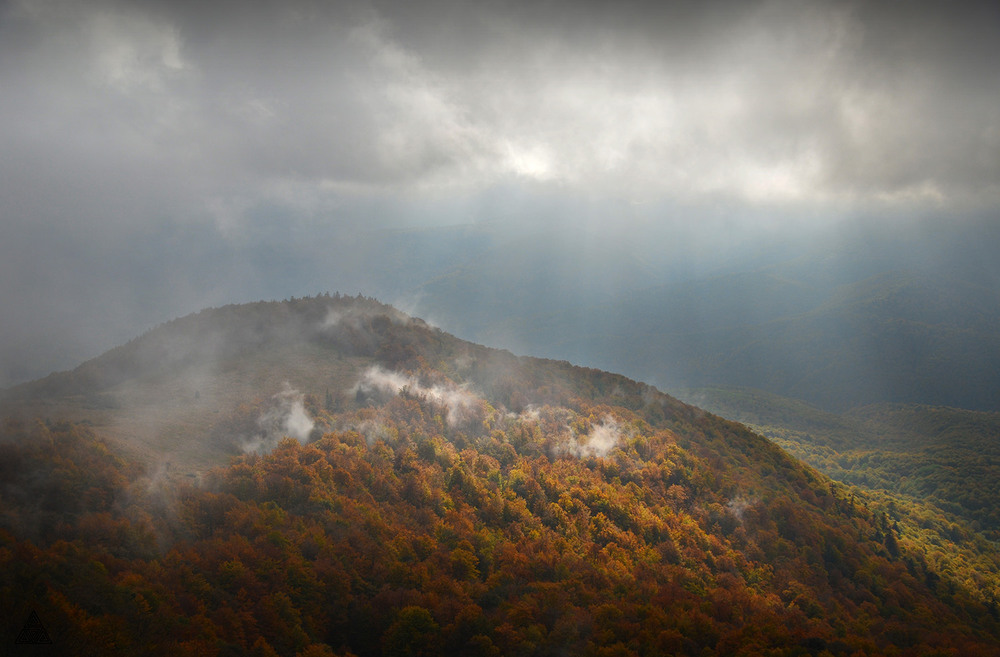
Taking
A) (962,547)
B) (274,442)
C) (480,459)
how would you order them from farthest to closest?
(962,547) < (480,459) < (274,442)

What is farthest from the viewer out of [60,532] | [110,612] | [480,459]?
[480,459]

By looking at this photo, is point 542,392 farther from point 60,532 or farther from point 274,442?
point 60,532

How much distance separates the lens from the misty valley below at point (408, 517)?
4256cm

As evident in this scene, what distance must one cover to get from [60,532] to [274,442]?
105 ft

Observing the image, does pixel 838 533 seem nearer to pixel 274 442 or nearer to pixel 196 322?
pixel 274 442

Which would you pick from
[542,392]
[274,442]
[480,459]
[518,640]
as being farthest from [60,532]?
[542,392]

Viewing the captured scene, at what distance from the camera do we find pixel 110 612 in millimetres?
33969

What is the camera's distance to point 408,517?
6781 centimetres

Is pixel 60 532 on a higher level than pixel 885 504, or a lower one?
lower

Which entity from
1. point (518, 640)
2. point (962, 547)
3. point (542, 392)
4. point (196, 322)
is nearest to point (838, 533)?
point (542, 392)

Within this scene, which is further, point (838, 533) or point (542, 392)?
point (542, 392)

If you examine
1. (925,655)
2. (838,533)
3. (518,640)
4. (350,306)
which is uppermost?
(350,306)

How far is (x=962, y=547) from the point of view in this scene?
163 metres

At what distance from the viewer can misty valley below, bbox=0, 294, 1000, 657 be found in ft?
140
